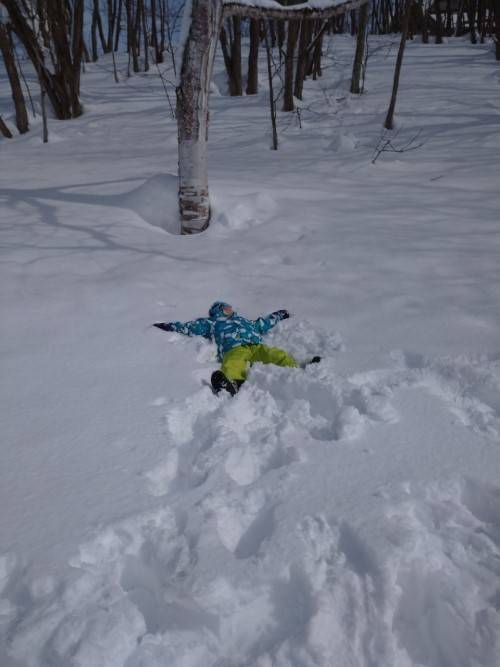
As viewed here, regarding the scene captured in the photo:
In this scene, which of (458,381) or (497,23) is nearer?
(458,381)

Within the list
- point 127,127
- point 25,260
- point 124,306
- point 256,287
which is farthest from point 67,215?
point 127,127

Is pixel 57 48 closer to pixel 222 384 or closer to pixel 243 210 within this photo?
pixel 243 210

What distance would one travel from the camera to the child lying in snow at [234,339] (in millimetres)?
2438

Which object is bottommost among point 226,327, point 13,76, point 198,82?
point 226,327

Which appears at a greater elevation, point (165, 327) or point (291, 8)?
point (291, 8)

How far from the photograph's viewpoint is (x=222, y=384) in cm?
230

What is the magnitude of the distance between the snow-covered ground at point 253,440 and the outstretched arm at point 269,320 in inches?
3.6

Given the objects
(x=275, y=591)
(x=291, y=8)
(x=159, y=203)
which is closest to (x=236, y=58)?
(x=291, y=8)

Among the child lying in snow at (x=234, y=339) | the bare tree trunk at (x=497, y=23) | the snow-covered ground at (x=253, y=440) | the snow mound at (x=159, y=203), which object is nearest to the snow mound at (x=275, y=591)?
the snow-covered ground at (x=253, y=440)

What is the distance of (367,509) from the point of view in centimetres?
152

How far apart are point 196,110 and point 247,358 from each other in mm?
2713

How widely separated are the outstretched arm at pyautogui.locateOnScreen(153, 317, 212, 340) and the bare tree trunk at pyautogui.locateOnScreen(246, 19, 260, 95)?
1006 centimetres

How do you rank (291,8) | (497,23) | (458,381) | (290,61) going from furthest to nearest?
(497,23)
(290,61)
(291,8)
(458,381)

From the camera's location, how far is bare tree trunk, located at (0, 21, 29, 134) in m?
8.13
